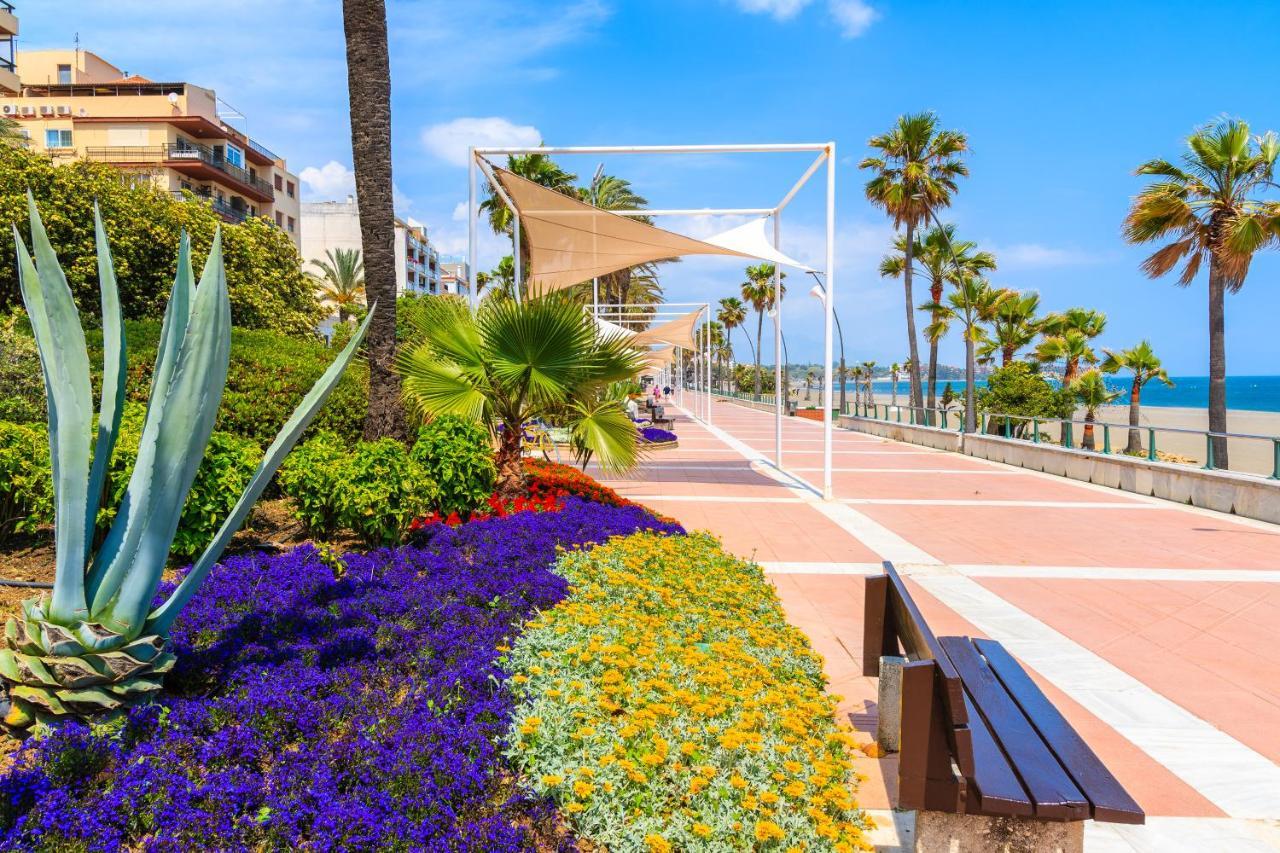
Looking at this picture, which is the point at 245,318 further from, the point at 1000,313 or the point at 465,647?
the point at 1000,313

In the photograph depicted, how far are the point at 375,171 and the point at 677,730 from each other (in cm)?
586

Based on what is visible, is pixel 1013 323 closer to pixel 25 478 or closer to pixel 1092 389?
pixel 1092 389

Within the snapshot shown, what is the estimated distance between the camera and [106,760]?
2.51 m

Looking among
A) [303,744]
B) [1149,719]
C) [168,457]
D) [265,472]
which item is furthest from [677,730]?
[1149,719]

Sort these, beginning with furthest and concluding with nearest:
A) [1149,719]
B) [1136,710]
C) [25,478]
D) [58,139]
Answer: [58,139], [25,478], [1136,710], [1149,719]

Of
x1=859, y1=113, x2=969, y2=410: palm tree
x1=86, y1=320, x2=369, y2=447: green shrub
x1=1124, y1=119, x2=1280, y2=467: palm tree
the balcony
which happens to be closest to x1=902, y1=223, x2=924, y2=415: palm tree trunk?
x1=859, y1=113, x2=969, y2=410: palm tree

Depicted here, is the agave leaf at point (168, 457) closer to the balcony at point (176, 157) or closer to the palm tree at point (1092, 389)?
the palm tree at point (1092, 389)

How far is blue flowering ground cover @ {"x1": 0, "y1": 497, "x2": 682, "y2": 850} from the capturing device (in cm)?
231

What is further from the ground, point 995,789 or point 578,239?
point 578,239

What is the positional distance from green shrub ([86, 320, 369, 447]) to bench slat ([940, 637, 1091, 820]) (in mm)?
5981

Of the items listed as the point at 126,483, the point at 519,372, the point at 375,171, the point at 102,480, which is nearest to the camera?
the point at 102,480

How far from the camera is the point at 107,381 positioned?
110 inches

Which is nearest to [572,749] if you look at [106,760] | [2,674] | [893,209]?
[106,760]

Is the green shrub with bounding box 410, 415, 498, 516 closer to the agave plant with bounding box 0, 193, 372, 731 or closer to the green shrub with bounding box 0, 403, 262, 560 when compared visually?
the green shrub with bounding box 0, 403, 262, 560
